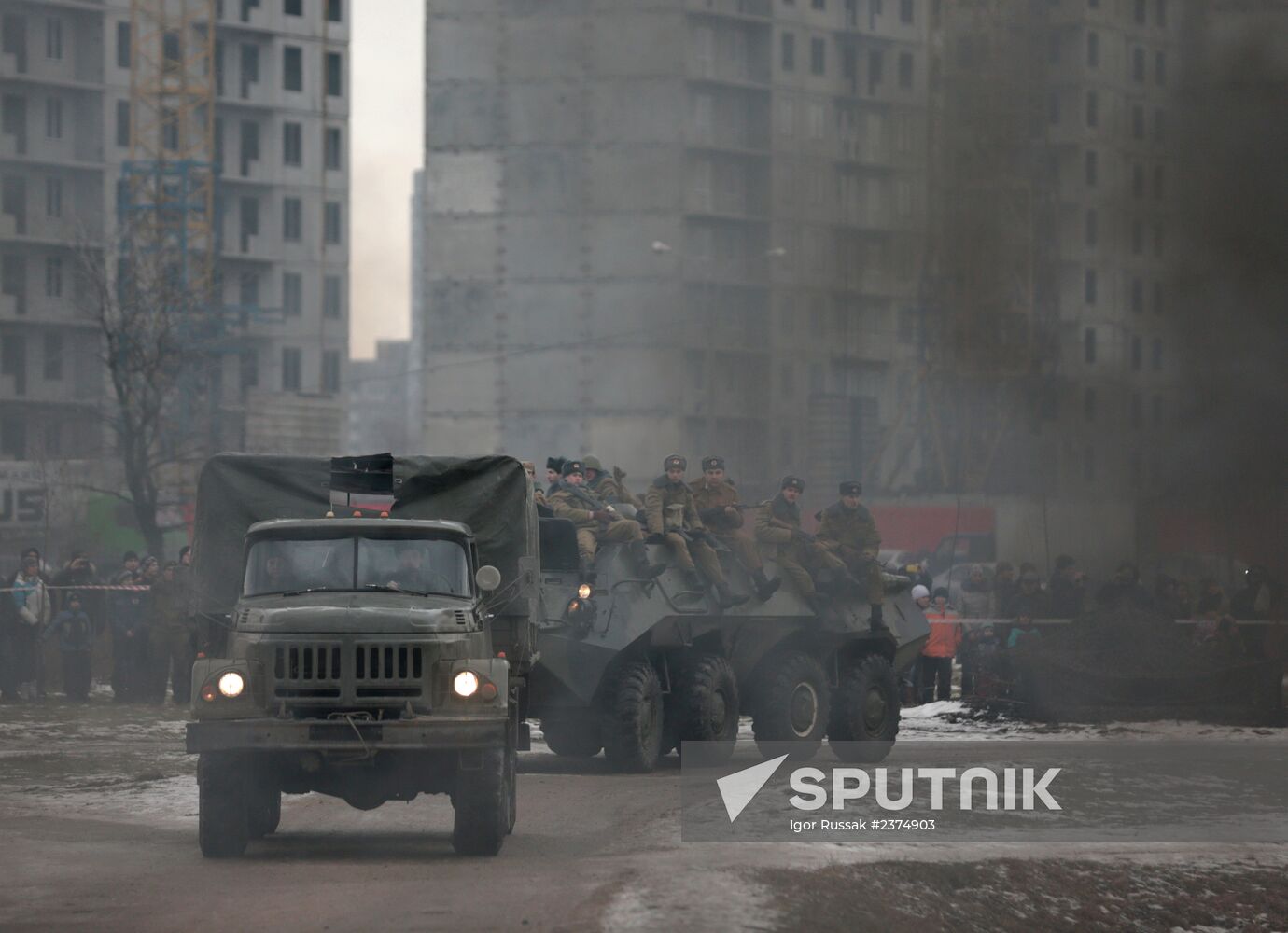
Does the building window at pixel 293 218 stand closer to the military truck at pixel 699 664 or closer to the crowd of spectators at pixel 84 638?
the crowd of spectators at pixel 84 638

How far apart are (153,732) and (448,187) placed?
1767 inches

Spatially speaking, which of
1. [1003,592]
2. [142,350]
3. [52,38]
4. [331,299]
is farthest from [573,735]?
[331,299]

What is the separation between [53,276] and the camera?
256 ft

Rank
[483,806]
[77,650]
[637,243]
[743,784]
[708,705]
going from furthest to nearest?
[637,243]
[77,650]
[708,705]
[743,784]
[483,806]

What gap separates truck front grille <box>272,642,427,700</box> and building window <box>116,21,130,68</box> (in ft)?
231

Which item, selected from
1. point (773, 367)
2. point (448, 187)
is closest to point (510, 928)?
point (773, 367)

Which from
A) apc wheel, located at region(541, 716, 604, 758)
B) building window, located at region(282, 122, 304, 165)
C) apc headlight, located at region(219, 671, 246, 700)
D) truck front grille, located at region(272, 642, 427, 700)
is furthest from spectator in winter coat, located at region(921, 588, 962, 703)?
building window, located at region(282, 122, 304, 165)

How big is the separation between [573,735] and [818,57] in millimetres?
32951

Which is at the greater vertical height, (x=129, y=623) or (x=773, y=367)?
(x=773, y=367)

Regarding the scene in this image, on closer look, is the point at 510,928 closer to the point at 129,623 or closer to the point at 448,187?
the point at 129,623

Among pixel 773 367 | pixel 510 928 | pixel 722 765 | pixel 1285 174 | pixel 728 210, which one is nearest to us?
pixel 510 928

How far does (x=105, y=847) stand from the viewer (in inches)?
543

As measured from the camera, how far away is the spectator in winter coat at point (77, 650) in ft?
87.2

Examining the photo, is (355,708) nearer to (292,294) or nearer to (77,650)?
(77,650)
